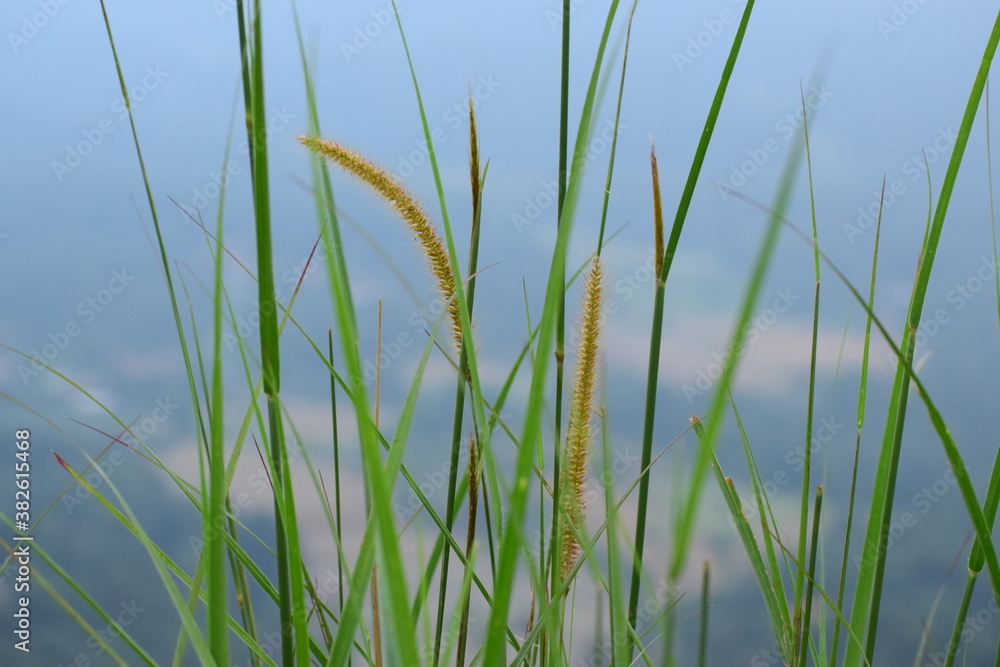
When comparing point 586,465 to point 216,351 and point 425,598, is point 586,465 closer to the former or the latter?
point 425,598


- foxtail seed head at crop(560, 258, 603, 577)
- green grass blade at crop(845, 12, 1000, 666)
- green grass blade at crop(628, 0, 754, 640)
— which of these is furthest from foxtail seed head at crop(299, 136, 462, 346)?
green grass blade at crop(845, 12, 1000, 666)

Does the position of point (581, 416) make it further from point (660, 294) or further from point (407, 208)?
point (407, 208)

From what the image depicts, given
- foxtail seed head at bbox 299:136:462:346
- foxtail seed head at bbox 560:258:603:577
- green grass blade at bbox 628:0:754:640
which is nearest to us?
green grass blade at bbox 628:0:754:640

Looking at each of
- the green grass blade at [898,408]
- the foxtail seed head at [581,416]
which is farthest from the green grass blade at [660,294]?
the green grass blade at [898,408]

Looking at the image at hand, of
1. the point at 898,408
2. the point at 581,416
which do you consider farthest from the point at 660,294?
the point at 898,408

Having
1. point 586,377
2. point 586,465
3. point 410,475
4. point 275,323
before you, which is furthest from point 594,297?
point 275,323

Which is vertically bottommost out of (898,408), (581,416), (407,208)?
(581,416)

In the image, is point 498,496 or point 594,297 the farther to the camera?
point 594,297

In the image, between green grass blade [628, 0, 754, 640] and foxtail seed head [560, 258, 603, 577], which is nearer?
green grass blade [628, 0, 754, 640]

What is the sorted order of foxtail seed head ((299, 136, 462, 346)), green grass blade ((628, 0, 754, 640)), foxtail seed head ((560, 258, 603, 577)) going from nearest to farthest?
green grass blade ((628, 0, 754, 640)), foxtail seed head ((560, 258, 603, 577)), foxtail seed head ((299, 136, 462, 346))

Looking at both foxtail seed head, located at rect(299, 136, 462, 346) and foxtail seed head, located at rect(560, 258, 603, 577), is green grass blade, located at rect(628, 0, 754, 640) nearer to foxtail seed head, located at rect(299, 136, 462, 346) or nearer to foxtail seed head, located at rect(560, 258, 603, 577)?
foxtail seed head, located at rect(560, 258, 603, 577)

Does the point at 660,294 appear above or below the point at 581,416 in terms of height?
above
